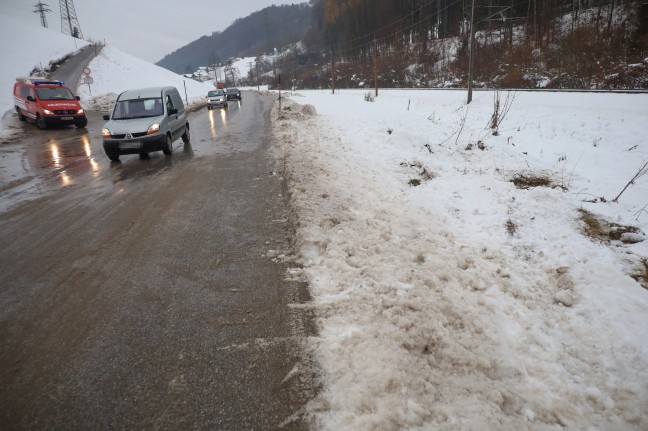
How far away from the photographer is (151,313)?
313 centimetres

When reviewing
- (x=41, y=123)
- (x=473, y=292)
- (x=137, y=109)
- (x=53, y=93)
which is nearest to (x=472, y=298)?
(x=473, y=292)

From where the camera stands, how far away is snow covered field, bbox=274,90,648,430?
2127 millimetres

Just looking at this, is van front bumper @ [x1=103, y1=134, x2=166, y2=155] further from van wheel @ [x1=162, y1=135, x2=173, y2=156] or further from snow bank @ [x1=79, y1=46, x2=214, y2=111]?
snow bank @ [x1=79, y1=46, x2=214, y2=111]

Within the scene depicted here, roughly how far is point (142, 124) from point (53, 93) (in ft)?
43.1

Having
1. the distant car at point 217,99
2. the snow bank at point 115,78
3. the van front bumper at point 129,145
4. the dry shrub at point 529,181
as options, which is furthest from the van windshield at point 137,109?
the snow bank at point 115,78

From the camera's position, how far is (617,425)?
1.98 m

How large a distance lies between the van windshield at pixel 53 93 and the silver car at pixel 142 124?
437 inches

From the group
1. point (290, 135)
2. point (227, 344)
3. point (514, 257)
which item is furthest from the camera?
point (290, 135)

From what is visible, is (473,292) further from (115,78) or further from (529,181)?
(115,78)

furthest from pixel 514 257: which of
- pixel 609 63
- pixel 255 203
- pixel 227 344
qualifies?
pixel 609 63

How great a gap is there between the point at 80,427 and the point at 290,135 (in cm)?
1064

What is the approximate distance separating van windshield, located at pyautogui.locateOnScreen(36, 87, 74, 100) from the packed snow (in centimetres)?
1751

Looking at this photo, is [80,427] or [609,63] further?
[609,63]

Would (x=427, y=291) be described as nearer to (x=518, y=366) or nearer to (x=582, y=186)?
(x=518, y=366)
